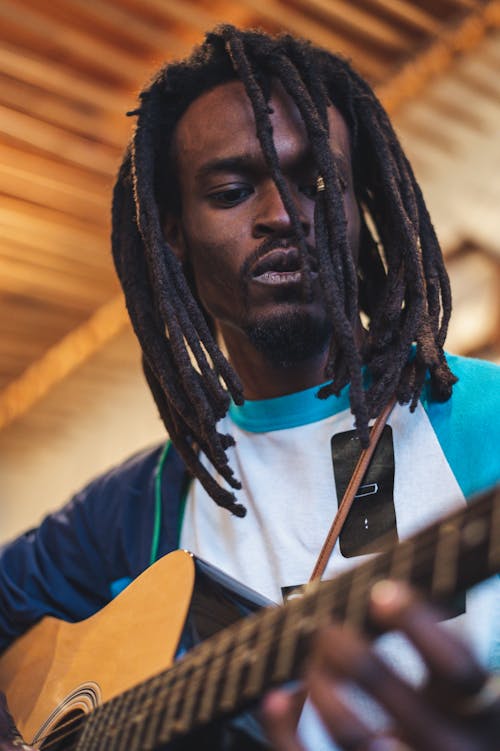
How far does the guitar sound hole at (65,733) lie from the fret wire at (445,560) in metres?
0.49

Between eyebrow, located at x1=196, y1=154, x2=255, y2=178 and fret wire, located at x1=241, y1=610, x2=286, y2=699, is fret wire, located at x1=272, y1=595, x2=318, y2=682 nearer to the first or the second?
fret wire, located at x1=241, y1=610, x2=286, y2=699

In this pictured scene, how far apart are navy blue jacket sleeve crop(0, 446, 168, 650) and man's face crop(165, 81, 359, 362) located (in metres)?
0.31

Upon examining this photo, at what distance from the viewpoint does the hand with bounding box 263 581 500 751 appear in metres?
0.53

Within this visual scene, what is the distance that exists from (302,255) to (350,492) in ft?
1.11

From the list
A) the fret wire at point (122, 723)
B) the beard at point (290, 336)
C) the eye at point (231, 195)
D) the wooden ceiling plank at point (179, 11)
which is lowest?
the fret wire at point (122, 723)

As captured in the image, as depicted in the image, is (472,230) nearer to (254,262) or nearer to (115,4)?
(115,4)

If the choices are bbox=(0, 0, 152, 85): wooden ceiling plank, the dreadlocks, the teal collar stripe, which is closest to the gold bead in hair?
the dreadlocks

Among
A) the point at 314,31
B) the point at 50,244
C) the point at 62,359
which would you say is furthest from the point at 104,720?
the point at 62,359

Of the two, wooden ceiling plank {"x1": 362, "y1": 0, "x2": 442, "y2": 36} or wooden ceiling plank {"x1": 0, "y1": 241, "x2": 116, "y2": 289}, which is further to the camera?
wooden ceiling plank {"x1": 0, "y1": 241, "x2": 116, "y2": 289}

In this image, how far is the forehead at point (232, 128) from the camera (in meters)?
1.33

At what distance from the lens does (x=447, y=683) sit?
1.75 feet

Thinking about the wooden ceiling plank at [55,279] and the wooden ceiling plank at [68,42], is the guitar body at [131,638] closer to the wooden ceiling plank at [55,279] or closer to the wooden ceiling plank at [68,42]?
the wooden ceiling plank at [68,42]

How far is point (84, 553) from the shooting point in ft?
4.97

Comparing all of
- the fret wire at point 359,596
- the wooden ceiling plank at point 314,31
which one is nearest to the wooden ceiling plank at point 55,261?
the wooden ceiling plank at point 314,31
